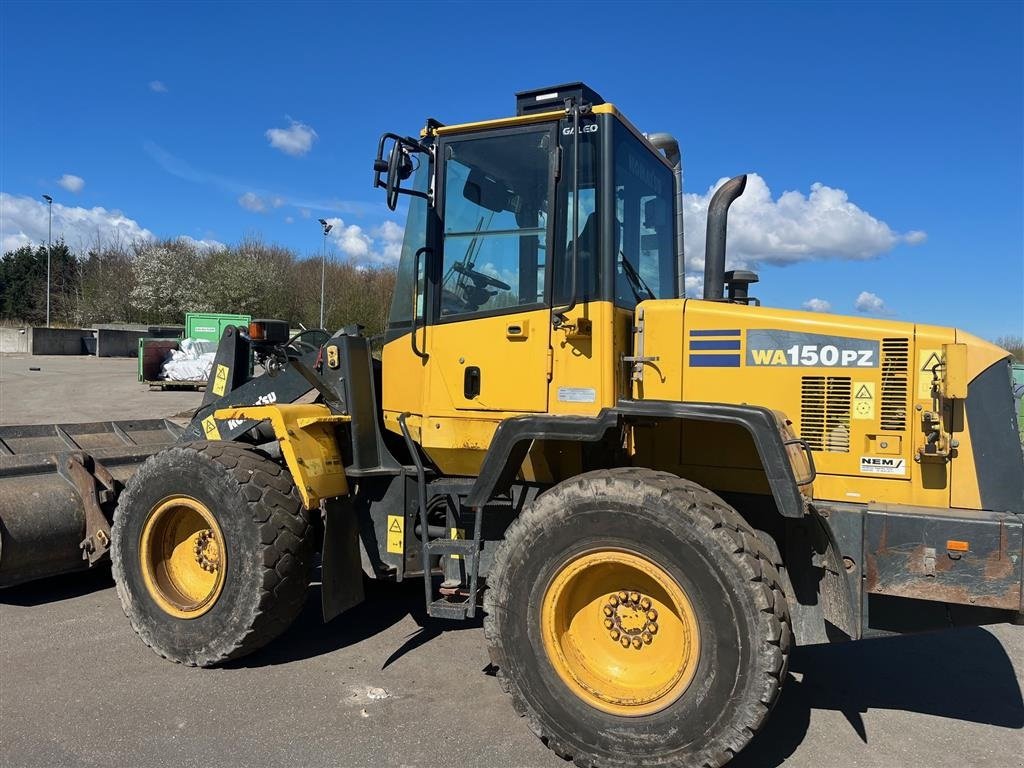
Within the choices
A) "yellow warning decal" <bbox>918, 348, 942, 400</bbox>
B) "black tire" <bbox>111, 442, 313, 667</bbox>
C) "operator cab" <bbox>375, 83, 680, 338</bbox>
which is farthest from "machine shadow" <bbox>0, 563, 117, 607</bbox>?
"yellow warning decal" <bbox>918, 348, 942, 400</bbox>

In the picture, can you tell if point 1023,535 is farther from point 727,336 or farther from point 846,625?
point 727,336

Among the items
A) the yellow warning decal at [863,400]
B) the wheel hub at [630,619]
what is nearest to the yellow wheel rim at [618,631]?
the wheel hub at [630,619]

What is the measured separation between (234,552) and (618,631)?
2239 millimetres

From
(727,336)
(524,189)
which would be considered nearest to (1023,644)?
(727,336)

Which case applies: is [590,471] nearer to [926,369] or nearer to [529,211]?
[529,211]

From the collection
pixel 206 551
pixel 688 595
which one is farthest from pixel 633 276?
pixel 206 551

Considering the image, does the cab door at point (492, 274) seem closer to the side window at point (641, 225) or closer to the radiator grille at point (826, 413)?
the side window at point (641, 225)

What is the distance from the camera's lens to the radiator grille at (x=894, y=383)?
10.7 feet

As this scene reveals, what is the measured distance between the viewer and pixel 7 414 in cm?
1577

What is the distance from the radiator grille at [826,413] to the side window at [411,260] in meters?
2.13

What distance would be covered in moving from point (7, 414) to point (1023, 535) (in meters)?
18.3

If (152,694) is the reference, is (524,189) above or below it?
above

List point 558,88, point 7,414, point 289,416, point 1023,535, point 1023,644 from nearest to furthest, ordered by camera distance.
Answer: point 1023,535, point 558,88, point 289,416, point 1023,644, point 7,414

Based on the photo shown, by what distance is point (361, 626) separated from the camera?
4988mm
